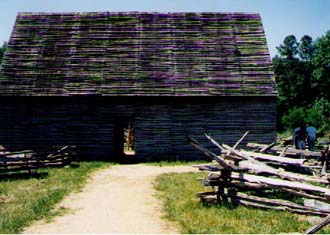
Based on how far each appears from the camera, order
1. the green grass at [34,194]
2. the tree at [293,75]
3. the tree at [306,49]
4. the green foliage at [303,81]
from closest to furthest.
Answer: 1. the green grass at [34,194]
2. the green foliage at [303,81]
3. the tree at [293,75]
4. the tree at [306,49]

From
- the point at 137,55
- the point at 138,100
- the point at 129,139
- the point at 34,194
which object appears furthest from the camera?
the point at 129,139

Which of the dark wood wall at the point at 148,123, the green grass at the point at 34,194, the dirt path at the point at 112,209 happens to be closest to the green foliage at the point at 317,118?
the dark wood wall at the point at 148,123

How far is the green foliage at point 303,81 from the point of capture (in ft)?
158

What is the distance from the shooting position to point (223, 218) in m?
9.70

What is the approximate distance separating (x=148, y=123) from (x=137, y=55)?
3.99m

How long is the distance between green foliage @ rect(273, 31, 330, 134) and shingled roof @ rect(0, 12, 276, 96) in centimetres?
2303

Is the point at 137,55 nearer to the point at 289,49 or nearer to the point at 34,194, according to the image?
the point at 34,194

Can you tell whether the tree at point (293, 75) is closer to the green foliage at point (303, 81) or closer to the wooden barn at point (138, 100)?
the green foliage at point (303, 81)

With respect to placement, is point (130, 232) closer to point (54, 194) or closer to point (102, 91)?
point (54, 194)

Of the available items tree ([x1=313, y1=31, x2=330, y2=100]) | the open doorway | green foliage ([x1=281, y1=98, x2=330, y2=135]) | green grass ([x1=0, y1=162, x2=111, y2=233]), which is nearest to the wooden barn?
green grass ([x1=0, y1=162, x2=111, y2=233])

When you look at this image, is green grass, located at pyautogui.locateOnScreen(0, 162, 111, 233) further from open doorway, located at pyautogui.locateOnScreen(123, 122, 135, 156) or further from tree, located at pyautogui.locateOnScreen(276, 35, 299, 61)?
tree, located at pyautogui.locateOnScreen(276, 35, 299, 61)

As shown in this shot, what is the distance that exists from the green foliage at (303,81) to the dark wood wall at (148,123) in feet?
79.0

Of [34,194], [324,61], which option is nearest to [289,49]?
[324,61]

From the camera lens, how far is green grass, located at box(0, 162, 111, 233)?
32.7 ft
